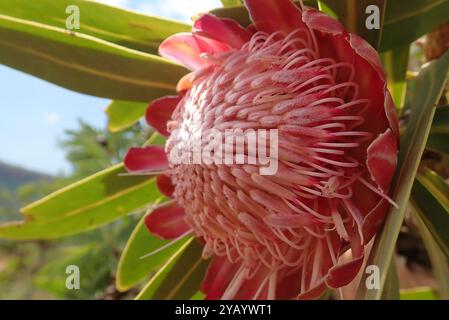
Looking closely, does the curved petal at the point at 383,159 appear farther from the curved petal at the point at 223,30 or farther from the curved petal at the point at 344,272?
the curved petal at the point at 223,30

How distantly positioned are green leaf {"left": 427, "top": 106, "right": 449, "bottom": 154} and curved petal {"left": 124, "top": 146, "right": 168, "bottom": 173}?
1.44 feet

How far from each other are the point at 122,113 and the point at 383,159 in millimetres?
657

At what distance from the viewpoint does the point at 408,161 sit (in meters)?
0.69

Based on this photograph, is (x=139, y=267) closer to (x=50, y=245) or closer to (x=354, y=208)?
(x=354, y=208)

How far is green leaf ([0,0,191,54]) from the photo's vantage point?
100 cm

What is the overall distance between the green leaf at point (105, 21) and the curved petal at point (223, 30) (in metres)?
0.17

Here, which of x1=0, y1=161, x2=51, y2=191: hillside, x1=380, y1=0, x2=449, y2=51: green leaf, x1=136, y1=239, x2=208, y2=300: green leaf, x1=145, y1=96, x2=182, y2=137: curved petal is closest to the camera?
x1=380, y1=0, x2=449, y2=51: green leaf

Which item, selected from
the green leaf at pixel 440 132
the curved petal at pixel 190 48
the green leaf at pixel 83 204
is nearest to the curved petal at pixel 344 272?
the green leaf at pixel 440 132

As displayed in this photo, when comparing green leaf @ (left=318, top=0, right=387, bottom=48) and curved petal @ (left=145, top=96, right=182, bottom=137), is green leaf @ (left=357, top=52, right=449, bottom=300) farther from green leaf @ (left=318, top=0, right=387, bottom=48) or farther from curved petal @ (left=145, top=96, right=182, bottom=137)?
curved petal @ (left=145, top=96, right=182, bottom=137)

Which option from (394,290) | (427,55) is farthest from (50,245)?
(427,55)

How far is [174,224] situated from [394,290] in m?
0.43

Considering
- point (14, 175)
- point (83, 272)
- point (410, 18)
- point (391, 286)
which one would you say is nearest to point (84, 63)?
point (410, 18)
